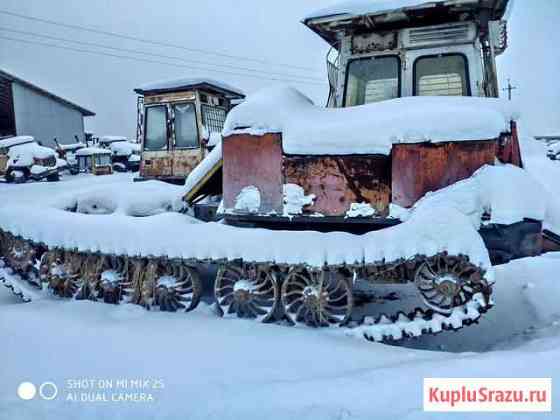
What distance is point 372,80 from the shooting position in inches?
170

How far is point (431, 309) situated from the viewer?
3.10m

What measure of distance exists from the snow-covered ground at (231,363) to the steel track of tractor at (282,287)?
151 mm

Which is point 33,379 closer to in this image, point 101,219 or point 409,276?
point 101,219

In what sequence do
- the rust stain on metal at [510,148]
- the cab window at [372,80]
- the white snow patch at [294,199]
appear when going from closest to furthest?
1. the rust stain on metal at [510,148]
2. the white snow patch at [294,199]
3. the cab window at [372,80]

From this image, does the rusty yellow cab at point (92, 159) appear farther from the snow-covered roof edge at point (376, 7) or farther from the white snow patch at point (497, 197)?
the white snow patch at point (497, 197)

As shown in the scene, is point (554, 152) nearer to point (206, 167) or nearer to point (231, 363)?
point (206, 167)

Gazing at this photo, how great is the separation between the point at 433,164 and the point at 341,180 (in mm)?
677

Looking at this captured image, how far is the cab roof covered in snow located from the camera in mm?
3797

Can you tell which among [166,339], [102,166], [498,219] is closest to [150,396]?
[166,339]

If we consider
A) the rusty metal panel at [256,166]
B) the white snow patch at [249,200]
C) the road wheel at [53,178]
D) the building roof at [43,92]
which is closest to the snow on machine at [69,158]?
the road wheel at [53,178]

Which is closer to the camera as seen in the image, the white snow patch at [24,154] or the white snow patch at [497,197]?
the white snow patch at [497,197]

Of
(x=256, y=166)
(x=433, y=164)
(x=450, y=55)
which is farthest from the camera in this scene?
(x=450, y=55)

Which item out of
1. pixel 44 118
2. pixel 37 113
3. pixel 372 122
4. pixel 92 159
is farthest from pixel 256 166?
pixel 44 118

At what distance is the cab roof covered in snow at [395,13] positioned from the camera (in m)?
3.80
